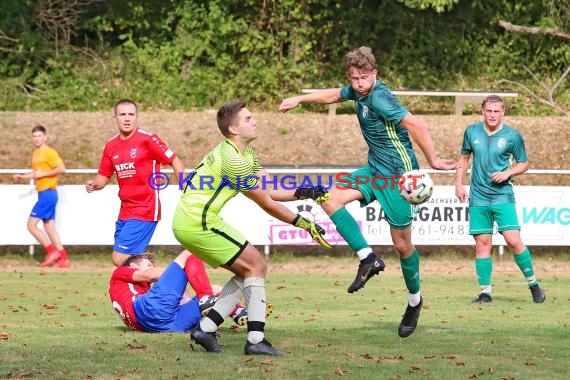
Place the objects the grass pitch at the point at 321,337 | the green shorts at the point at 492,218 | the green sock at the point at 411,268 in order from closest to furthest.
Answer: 1. the grass pitch at the point at 321,337
2. the green sock at the point at 411,268
3. the green shorts at the point at 492,218

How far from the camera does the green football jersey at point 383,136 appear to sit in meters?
9.05

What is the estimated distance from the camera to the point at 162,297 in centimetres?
935

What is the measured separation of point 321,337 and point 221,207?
171cm

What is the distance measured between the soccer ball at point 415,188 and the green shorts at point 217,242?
1.46 meters

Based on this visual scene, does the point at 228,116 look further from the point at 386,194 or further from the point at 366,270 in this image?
the point at 366,270

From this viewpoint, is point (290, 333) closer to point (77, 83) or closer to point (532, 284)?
point (532, 284)

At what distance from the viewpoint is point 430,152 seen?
864 centimetres

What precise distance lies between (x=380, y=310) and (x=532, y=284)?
2003 mm

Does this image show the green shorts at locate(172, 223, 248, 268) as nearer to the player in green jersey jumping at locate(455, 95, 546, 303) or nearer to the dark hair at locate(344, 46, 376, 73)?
the dark hair at locate(344, 46, 376, 73)

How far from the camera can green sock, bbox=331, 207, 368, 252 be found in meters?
9.34

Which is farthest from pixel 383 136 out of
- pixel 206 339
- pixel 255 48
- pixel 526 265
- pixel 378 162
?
pixel 255 48

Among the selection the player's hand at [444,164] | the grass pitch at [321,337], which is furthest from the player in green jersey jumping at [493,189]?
the player's hand at [444,164]

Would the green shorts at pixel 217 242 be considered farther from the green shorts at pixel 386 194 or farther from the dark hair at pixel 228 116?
the green shorts at pixel 386 194

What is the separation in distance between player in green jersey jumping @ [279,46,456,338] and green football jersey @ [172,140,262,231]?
111cm
